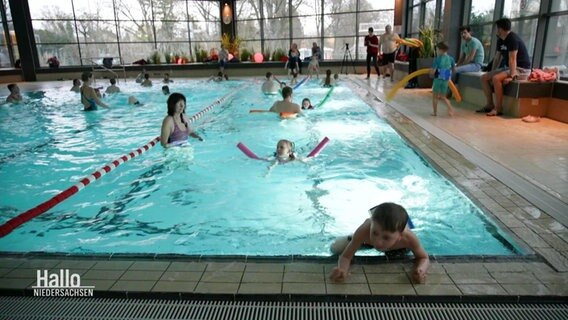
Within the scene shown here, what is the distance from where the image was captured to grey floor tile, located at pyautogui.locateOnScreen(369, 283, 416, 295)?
7.52 feet

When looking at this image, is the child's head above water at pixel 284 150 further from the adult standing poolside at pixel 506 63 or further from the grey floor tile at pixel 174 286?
the adult standing poolside at pixel 506 63

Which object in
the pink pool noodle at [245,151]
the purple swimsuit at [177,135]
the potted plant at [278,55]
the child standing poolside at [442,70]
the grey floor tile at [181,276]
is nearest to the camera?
the grey floor tile at [181,276]

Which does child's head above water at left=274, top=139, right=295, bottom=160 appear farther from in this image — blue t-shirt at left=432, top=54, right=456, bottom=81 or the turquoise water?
blue t-shirt at left=432, top=54, right=456, bottom=81

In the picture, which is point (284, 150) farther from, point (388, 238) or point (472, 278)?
point (472, 278)

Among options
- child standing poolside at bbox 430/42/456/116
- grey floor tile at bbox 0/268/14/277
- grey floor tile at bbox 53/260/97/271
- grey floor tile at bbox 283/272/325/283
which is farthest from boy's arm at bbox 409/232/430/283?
child standing poolside at bbox 430/42/456/116

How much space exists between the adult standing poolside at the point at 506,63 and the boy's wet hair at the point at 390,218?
21.4 feet

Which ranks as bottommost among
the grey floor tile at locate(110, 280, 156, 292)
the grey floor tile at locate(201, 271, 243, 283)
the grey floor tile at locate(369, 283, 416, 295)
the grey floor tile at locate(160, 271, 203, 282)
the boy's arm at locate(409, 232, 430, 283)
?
the grey floor tile at locate(369, 283, 416, 295)

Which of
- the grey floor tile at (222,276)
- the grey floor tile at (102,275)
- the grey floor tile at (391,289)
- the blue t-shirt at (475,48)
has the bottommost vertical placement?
the grey floor tile at (391,289)

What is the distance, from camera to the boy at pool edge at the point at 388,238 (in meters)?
2.28

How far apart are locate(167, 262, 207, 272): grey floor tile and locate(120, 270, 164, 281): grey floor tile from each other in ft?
0.31

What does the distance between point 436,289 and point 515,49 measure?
667cm

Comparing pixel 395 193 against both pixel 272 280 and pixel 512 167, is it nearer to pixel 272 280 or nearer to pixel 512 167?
pixel 512 167

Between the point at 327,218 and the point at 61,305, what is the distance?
2387mm

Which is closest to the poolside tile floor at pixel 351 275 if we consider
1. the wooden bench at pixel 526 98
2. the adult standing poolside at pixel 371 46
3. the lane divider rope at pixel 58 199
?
the lane divider rope at pixel 58 199
